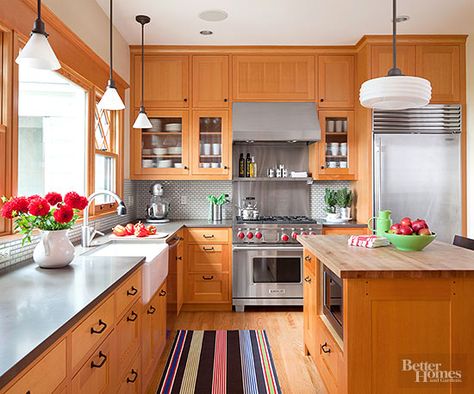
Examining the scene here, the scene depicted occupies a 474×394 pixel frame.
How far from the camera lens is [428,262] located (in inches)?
82.0

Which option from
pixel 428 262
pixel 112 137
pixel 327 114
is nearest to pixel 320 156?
pixel 327 114

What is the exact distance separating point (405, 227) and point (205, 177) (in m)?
2.54

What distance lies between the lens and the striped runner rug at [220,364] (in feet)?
8.78

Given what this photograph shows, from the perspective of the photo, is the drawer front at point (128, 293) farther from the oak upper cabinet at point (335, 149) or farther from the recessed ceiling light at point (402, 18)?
the recessed ceiling light at point (402, 18)

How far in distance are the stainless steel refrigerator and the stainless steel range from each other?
0.88 meters

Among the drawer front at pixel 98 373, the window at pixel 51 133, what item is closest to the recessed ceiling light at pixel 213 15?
the window at pixel 51 133

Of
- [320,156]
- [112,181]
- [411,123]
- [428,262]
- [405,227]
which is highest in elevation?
[411,123]

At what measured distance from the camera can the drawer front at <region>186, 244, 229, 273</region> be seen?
14.1ft

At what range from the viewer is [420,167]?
4.15 m

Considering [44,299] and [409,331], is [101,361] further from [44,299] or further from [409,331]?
[409,331]

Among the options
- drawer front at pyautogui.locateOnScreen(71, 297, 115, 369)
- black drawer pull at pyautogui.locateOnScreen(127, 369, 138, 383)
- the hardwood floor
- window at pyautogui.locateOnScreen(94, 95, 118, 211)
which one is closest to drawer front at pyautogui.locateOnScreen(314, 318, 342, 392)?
the hardwood floor

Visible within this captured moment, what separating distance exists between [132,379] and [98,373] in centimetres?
59

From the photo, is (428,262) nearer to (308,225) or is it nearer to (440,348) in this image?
(440,348)

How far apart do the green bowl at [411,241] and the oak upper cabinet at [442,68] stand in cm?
242
